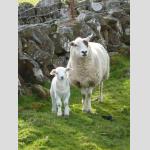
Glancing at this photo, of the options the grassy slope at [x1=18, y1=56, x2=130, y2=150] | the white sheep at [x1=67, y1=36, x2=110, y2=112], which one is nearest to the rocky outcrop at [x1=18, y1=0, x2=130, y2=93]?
the grassy slope at [x1=18, y1=56, x2=130, y2=150]

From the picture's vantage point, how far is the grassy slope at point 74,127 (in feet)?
38.2

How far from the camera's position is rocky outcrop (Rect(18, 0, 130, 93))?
1817 cm

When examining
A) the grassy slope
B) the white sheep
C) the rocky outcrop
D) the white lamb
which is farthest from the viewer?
the rocky outcrop

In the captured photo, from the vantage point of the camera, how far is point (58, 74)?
45.9 feet

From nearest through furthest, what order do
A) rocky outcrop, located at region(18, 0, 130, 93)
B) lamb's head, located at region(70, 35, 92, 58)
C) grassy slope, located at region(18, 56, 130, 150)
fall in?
grassy slope, located at region(18, 56, 130, 150) → lamb's head, located at region(70, 35, 92, 58) → rocky outcrop, located at region(18, 0, 130, 93)

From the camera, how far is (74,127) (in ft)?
43.1

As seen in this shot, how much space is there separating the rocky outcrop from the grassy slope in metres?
1.65

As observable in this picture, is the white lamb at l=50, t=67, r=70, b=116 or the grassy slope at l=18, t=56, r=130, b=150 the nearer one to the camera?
the grassy slope at l=18, t=56, r=130, b=150

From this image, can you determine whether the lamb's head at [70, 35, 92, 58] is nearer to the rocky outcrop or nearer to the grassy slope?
the grassy slope

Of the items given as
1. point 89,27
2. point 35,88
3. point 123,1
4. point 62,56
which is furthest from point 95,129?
point 123,1

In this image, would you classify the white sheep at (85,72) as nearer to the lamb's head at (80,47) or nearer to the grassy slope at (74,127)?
the lamb's head at (80,47)

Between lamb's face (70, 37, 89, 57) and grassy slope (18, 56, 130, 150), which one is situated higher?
lamb's face (70, 37, 89, 57)

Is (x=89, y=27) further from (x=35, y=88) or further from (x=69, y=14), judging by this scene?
(x=35, y=88)

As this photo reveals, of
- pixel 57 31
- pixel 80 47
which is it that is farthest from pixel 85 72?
pixel 57 31
